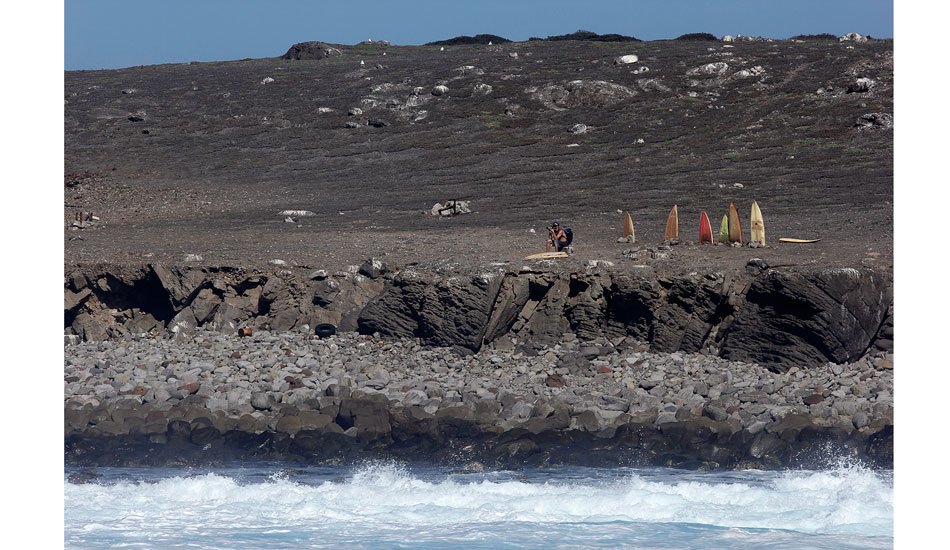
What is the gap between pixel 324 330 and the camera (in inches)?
646

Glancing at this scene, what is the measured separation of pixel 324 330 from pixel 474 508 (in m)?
6.88

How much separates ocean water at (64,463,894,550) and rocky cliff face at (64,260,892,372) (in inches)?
140

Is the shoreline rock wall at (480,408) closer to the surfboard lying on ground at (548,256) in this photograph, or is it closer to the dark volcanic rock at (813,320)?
the dark volcanic rock at (813,320)

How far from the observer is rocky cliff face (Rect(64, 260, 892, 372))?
14211 millimetres

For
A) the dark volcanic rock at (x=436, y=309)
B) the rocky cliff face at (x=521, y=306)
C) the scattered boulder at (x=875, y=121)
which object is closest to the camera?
the rocky cliff face at (x=521, y=306)

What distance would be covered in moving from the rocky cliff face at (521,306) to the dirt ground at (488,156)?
0.87 meters

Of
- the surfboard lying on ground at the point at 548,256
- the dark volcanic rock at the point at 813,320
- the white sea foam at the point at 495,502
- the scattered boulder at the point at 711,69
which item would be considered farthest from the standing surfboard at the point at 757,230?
the scattered boulder at the point at 711,69

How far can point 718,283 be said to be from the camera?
606 inches

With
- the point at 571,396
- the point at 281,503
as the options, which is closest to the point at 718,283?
the point at 571,396

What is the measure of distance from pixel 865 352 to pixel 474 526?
775 centimetres

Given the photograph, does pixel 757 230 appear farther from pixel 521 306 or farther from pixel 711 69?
pixel 711 69

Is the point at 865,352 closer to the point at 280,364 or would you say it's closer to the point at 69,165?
the point at 280,364

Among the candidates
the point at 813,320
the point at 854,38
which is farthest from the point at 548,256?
the point at 854,38

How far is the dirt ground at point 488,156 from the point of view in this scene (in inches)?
790
